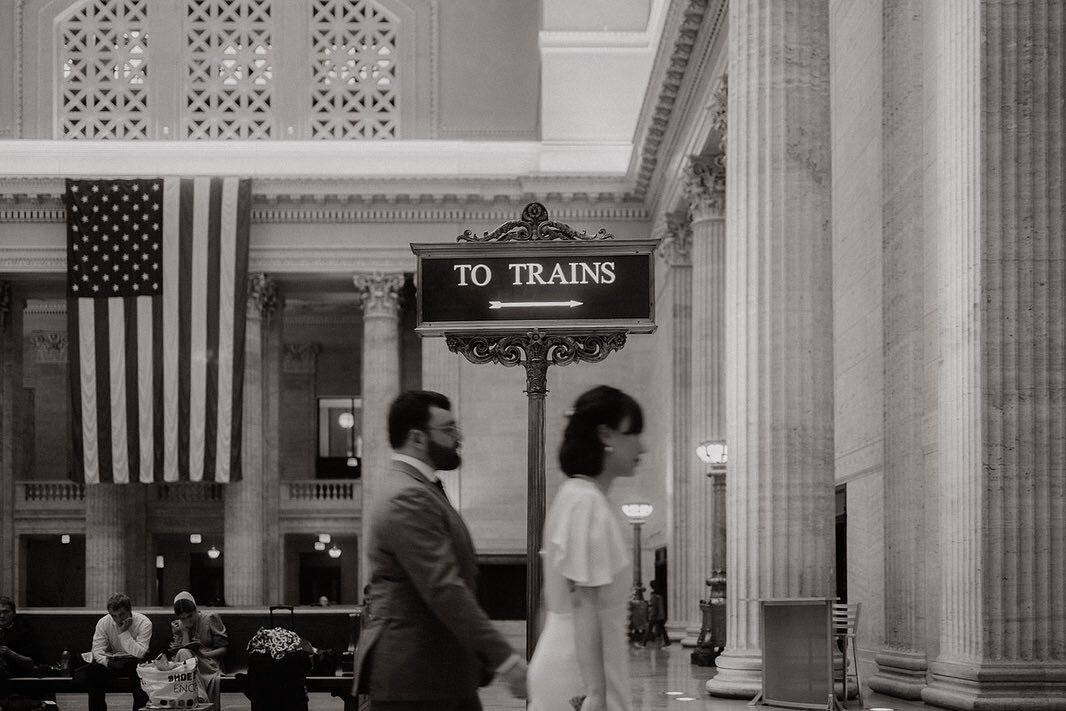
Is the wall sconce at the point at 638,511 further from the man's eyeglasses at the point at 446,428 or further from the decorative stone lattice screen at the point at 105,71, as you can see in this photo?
the man's eyeglasses at the point at 446,428

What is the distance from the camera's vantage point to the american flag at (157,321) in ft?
94.5

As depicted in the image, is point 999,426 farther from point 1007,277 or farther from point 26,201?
point 26,201

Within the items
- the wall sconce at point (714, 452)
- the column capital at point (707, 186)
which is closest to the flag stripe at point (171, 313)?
the column capital at point (707, 186)

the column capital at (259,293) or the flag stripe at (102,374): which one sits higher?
the column capital at (259,293)

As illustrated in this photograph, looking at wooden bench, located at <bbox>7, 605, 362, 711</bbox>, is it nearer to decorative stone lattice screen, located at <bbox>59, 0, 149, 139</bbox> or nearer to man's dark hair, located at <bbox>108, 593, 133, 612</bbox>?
man's dark hair, located at <bbox>108, 593, 133, 612</bbox>

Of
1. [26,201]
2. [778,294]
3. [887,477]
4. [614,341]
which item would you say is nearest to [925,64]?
[778,294]

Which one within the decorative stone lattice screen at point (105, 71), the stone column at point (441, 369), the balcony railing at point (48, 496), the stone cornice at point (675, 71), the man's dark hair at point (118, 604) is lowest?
the balcony railing at point (48, 496)

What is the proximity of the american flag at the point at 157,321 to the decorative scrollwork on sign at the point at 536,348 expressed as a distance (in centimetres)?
2174

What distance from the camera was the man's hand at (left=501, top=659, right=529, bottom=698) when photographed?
414 cm

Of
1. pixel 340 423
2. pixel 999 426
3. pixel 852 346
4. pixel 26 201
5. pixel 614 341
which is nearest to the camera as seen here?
pixel 614 341

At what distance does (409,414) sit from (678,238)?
831 inches

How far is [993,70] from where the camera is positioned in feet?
30.2

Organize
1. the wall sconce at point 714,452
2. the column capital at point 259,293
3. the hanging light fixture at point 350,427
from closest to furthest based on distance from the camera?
the wall sconce at point 714,452, the column capital at point 259,293, the hanging light fixture at point 350,427

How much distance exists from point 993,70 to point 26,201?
78.9ft
